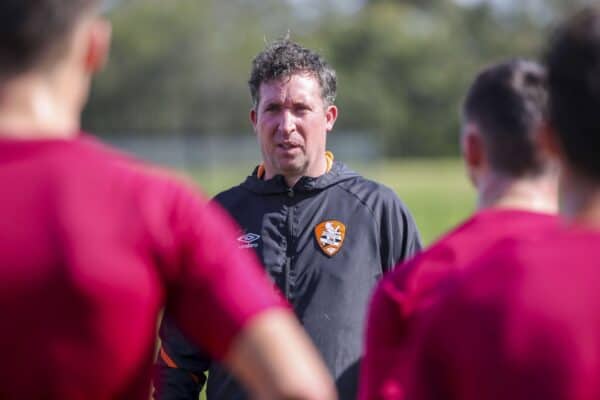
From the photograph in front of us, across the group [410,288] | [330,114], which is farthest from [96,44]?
[330,114]

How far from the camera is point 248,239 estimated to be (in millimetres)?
4555

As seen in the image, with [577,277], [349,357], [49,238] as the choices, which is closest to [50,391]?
[49,238]

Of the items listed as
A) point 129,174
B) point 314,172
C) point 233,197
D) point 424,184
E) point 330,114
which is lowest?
point 424,184

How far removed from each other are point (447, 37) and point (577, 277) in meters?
72.8

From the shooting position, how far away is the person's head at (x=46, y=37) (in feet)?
7.16

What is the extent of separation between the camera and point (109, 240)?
7.08 ft

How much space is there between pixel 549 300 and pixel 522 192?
1.81ft

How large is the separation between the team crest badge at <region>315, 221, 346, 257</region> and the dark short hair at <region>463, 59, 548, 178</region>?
1.78m

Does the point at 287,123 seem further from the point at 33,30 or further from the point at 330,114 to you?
the point at 33,30

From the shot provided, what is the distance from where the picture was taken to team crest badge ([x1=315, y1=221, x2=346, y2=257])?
447cm

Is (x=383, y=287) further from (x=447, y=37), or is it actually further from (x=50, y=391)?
(x=447, y=37)

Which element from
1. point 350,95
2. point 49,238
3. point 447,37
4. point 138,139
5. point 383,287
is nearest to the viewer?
point 49,238

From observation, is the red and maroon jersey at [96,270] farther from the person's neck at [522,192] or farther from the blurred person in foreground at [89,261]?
the person's neck at [522,192]

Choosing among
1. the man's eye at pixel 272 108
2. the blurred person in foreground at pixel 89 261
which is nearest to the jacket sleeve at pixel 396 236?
the man's eye at pixel 272 108
